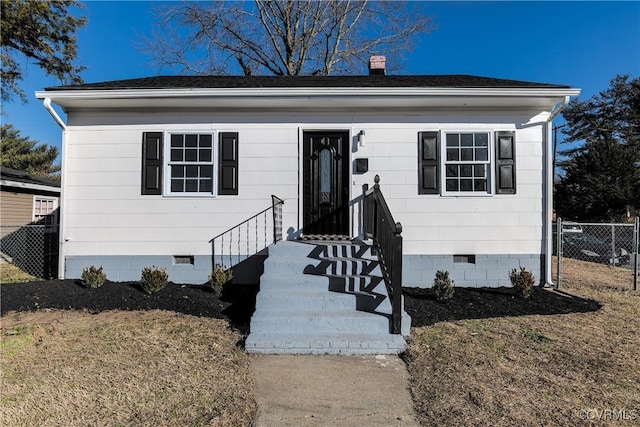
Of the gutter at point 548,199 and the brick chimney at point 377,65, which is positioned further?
the brick chimney at point 377,65

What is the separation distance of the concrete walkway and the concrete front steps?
14cm

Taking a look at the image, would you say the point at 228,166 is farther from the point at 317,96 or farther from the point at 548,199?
the point at 548,199

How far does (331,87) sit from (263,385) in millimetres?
4606

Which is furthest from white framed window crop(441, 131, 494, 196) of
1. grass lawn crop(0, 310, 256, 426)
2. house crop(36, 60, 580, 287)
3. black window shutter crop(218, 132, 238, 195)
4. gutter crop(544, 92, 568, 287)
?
grass lawn crop(0, 310, 256, 426)

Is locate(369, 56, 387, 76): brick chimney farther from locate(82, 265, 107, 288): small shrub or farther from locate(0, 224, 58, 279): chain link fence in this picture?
locate(0, 224, 58, 279): chain link fence

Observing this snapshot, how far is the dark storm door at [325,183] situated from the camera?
20.9 ft

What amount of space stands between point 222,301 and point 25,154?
28.6 meters

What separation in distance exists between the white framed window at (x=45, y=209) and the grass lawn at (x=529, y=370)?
572 inches

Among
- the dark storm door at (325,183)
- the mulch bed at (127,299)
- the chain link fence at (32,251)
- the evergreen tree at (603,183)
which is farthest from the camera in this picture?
the evergreen tree at (603,183)

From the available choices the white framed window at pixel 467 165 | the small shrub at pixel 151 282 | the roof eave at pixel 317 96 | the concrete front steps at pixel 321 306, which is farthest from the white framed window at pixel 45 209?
the white framed window at pixel 467 165

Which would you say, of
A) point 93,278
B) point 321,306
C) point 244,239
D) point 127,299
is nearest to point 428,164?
point 321,306

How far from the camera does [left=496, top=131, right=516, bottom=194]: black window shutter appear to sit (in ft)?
20.4

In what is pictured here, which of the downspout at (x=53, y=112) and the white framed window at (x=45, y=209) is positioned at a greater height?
the downspout at (x=53, y=112)

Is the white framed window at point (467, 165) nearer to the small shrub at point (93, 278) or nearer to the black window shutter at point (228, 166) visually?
the black window shutter at point (228, 166)
